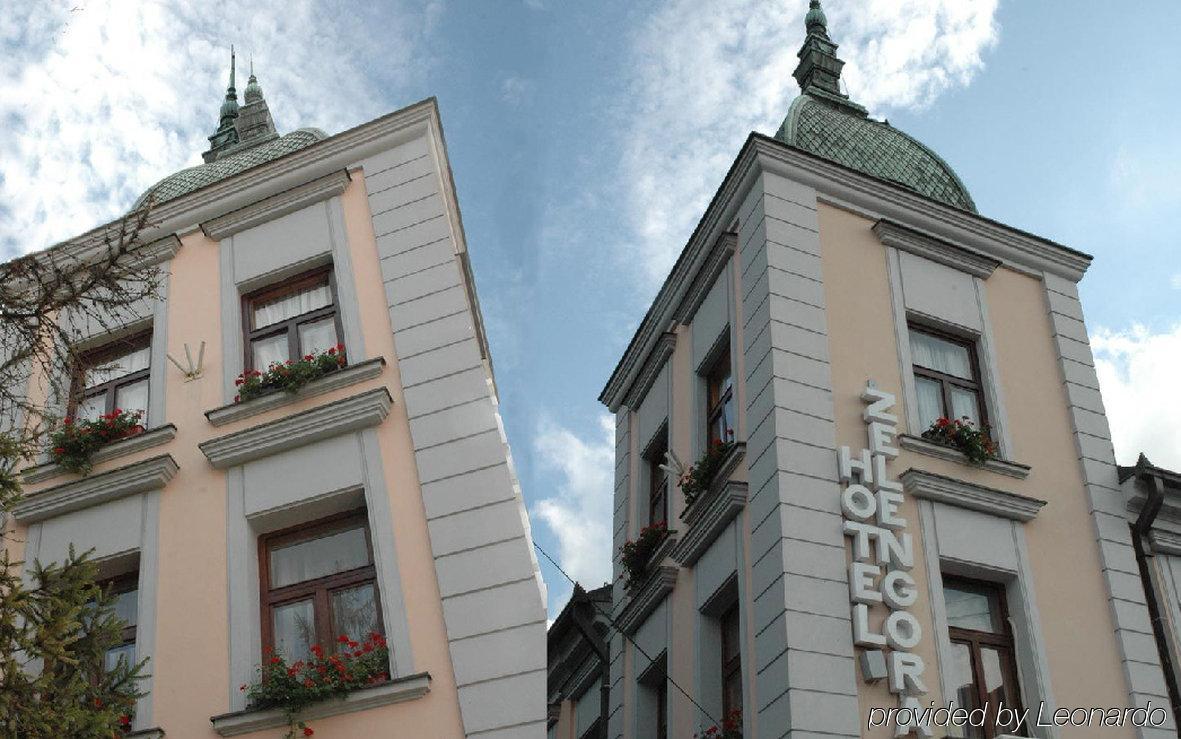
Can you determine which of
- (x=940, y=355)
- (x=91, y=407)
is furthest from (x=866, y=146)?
(x=91, y=407)

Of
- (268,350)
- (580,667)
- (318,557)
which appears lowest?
(318,557)

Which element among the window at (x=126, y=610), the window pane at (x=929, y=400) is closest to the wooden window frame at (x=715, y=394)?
the window pane at (x=929, y=400)

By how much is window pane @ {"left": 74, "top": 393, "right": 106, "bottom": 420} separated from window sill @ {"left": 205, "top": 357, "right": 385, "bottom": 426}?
7.03ft

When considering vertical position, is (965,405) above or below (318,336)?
below

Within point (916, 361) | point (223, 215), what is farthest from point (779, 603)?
point (223, 215)

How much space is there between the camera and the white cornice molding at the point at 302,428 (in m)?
16.0

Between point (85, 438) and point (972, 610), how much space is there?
10.8m

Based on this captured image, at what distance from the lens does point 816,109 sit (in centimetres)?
2275

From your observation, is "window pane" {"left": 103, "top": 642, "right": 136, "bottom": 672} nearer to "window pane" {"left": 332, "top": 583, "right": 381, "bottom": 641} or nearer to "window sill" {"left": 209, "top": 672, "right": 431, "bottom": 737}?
"window sill" {"left": 209, "top": 672, "right": 431, "bottom": 737}

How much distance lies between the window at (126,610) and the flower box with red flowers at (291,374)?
2.42 m

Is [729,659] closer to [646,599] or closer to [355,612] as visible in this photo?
[646,599]

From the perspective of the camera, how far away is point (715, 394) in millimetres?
20750

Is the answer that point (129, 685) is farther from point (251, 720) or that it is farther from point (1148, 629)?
point (1148, 629)

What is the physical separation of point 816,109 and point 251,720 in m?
13.2
